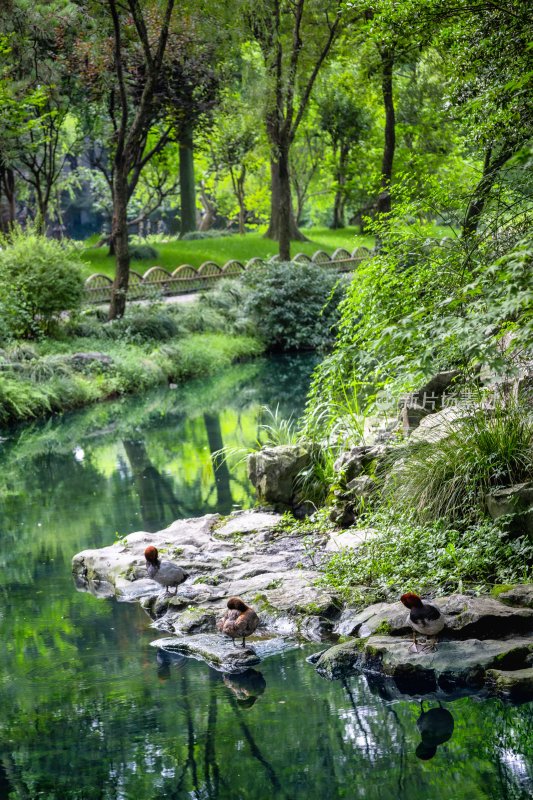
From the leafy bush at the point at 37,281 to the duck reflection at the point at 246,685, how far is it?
51.2 ft

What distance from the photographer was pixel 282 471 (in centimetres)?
1180

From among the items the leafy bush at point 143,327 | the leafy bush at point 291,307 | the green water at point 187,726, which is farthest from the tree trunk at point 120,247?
the green water at point 187,726

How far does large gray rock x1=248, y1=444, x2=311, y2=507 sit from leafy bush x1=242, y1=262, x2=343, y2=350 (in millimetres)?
16296

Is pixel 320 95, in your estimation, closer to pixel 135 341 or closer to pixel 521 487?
pixel 135 341

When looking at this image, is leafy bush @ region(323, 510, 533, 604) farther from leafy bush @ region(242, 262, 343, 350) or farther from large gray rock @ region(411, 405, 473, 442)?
leafy bush @ region(242, 262, 343, 350)

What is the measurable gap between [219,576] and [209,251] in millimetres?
30550

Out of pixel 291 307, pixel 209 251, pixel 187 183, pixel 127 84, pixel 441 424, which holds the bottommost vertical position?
pixel 291 307

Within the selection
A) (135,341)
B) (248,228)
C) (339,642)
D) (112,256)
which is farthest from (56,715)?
(248,228)

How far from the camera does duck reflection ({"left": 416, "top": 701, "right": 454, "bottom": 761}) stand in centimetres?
637

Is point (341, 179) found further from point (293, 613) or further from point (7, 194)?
point (293, 613)

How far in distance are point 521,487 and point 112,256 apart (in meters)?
28.9

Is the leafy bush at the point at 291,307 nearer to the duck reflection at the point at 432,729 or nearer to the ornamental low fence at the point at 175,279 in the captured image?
the ornamental low fence at the point at 175,279

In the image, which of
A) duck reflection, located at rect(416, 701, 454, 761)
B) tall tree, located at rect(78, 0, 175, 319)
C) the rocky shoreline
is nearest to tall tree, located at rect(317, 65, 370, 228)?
tall tree, located at rect(78, 0, 175, 319)

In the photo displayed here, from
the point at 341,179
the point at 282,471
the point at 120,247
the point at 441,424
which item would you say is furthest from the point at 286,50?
the point at 441,424
